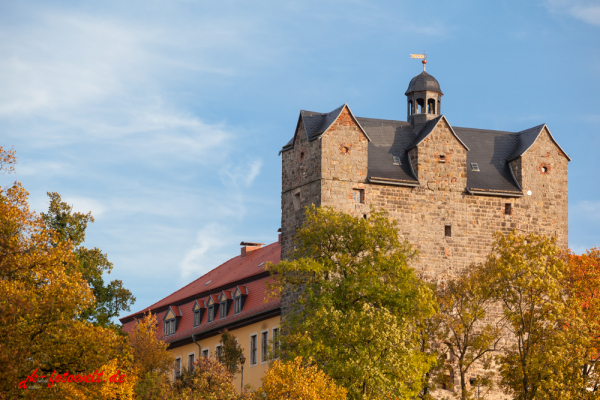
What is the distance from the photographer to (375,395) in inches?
1569

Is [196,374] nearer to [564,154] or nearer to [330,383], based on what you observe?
[330,383]

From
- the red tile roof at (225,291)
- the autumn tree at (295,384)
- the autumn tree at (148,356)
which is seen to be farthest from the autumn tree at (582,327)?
the autumn tree at (148,356)

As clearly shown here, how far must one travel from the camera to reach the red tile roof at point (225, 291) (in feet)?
191

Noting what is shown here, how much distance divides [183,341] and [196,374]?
22.7 metres

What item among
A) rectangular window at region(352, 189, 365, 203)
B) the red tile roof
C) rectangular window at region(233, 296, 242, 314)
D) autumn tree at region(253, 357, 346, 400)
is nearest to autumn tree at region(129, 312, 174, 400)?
rectangular window at region(233, 296, 242, 314)

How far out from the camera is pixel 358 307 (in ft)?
140

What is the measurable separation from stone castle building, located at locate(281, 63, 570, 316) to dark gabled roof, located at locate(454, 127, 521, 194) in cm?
6

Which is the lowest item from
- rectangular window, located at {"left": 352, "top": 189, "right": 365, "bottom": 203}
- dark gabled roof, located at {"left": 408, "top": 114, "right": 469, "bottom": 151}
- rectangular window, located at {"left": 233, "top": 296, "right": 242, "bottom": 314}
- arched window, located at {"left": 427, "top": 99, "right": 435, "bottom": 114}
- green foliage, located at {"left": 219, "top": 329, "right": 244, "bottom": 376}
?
green foliage, located at {"left": 219, "top": 329, "right": 244, "bottom": 376}

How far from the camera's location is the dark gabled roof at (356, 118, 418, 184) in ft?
167

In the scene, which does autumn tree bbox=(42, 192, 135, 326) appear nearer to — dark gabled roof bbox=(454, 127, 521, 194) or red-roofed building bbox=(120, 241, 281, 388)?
red-roofed building bbox=(120, 241, 281, 388)

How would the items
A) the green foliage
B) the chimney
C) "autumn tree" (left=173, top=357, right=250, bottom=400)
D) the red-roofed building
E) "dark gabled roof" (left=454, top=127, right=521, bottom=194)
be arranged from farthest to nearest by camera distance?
the chimney
the red-roofed building
"dark gabled roof" (left=454, top=127, right=521, bottom=194)
the green foliage
"autumn tree" (left=173, top=357, right=250, bottom=400)

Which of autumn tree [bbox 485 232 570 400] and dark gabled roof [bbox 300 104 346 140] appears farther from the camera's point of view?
dark gabled roof [bbox 300 104 346 140]

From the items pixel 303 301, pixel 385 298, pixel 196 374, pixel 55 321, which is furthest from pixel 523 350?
pixel 55 321

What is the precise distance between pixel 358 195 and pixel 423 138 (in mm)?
4797
